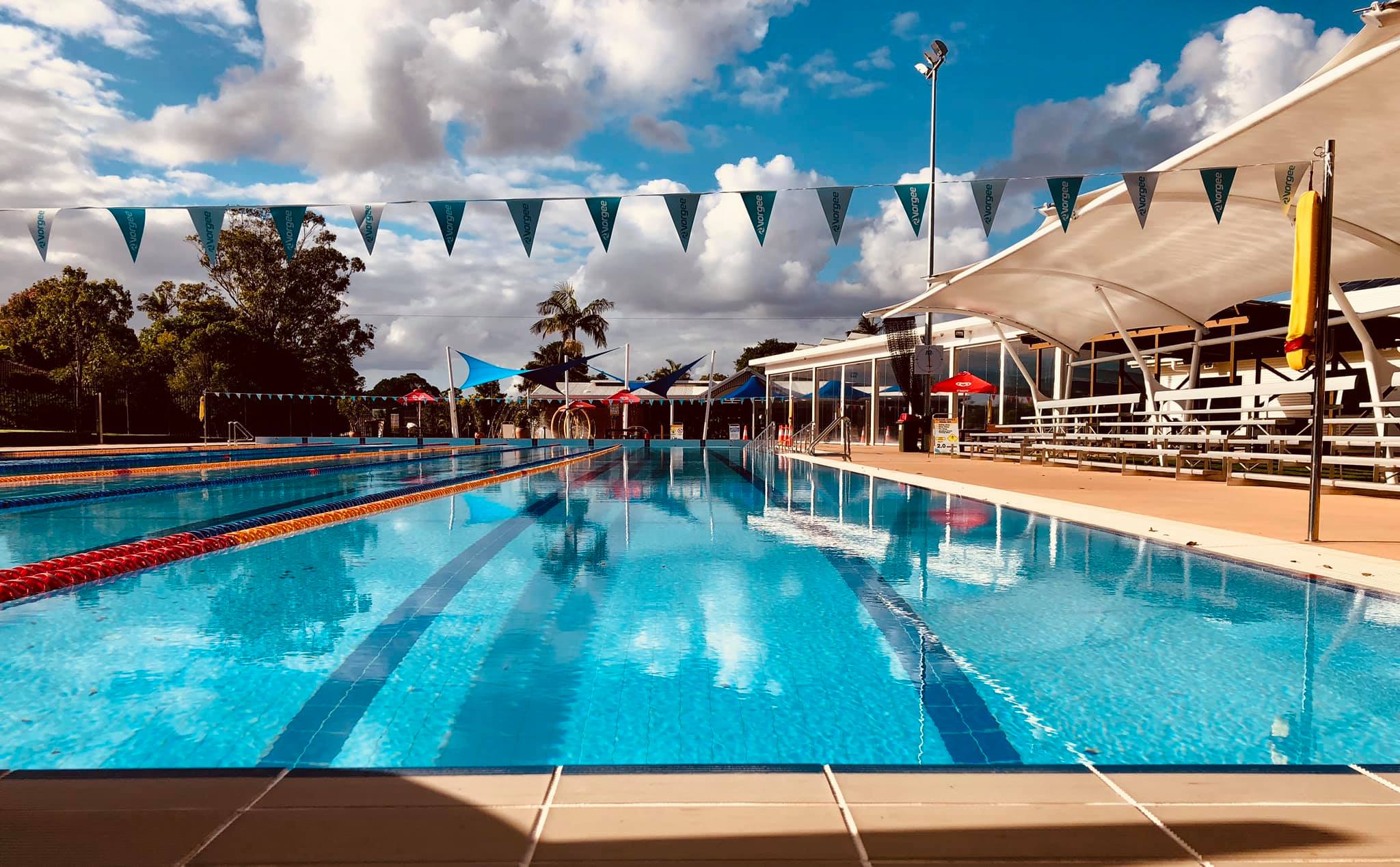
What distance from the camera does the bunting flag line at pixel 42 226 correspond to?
8.91 m

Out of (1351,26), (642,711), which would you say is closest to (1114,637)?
(642,711)

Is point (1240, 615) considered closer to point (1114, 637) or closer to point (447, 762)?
point (1114, 637)

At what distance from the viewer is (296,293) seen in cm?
3500

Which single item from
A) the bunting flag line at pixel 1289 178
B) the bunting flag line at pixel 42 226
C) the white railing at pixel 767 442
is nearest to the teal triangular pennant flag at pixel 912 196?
the bunting flag line at pixel 1289 178

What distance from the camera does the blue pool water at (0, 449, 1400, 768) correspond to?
99.8 inches

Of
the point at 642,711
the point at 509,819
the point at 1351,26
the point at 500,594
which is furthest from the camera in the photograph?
the point at 1351,26

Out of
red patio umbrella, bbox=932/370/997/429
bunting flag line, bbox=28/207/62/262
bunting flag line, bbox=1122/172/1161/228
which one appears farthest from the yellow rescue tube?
red patio umbrella, bbox=932/370/997/429

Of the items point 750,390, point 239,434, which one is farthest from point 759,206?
point 239,434

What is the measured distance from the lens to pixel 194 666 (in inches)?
131

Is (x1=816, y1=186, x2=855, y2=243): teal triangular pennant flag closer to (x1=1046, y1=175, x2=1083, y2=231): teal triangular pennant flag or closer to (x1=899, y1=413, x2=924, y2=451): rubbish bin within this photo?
(x1=1046, y1=175, x2=1083, y2=231): teal triangular pennant flag

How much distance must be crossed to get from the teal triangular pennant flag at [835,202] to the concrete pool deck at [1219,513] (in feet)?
12.1

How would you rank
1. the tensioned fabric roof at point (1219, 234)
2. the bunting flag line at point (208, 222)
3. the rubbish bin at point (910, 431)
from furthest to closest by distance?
the rubbish bin at point (910, 431) < the bunting flag line at point (208, 222) < the tensioned fabric roof at point (1219, 234)

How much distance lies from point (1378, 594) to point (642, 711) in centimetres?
398

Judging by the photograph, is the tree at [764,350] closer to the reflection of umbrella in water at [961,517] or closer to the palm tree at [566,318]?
the palm tree at [566,318]
